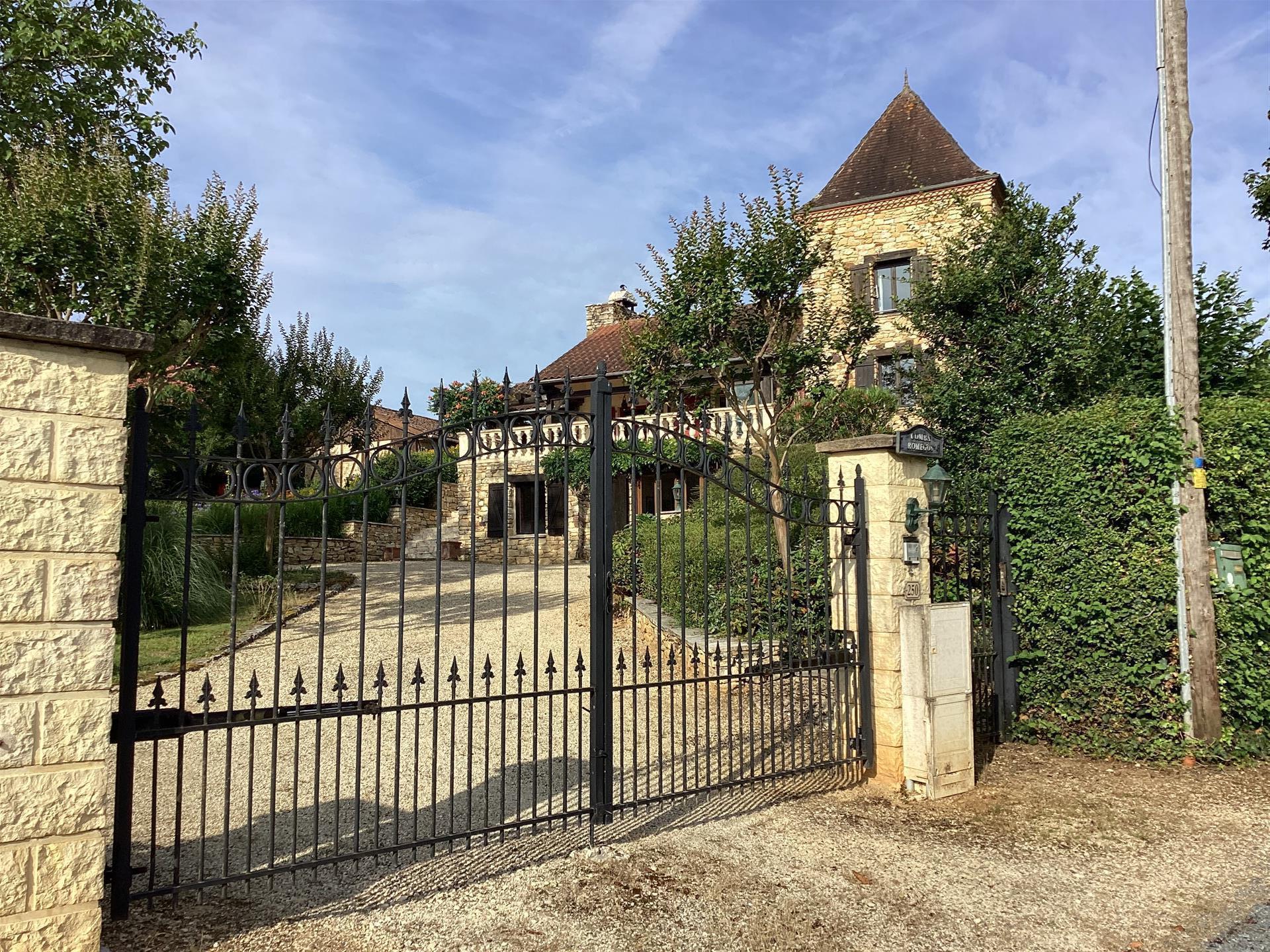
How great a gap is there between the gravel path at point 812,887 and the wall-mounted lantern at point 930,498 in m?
1.94

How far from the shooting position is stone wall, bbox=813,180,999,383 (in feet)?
63.3

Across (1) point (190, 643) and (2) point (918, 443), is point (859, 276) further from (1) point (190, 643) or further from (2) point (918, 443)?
(1) point (190, 643)

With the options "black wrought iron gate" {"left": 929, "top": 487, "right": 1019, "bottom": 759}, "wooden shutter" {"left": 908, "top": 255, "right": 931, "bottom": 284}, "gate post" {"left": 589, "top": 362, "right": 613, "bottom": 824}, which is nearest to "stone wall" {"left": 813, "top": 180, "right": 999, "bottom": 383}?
"wooden shutter" {"left": 908, "top": 255, "right": 931, "bottom": 284}

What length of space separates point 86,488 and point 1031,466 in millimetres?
6814

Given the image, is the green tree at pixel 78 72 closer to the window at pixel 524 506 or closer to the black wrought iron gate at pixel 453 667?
the black wrought iron gate at pixel 453 667

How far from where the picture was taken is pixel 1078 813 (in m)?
5.46

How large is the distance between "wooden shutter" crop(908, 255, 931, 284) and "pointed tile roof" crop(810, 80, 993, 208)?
250 centimetres

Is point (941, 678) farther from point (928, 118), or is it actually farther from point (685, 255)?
point (928, 118)

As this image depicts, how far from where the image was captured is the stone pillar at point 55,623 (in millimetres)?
2898

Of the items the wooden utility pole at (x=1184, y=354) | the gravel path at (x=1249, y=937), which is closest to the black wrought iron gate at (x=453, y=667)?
the gravel path at (x=1249, y=937)

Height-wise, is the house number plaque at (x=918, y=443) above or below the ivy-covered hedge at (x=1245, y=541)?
above

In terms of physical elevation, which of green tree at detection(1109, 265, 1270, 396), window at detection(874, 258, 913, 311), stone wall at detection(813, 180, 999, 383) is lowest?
green tree at detection(1109, 265, 1270, 396)

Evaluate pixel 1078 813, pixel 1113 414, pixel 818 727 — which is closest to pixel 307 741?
pixel 818 727

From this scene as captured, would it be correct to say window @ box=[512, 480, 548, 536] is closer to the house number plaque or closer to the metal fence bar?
the house number plaque
